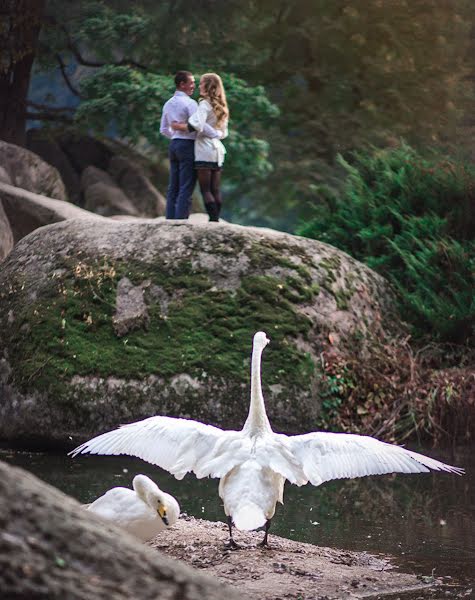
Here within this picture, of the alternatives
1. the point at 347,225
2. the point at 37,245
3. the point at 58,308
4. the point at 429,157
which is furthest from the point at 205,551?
the point at 429,157

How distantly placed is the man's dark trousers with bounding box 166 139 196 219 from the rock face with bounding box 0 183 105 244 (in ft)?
9.93

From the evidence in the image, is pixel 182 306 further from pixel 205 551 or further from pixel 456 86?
pixel 456 86

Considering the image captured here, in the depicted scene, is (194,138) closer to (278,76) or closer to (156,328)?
(156,328)

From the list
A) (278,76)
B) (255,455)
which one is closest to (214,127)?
(255,455)

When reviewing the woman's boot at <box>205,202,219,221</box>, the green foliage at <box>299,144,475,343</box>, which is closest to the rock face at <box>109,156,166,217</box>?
the green foliage at <box>299,144,475,343</box>

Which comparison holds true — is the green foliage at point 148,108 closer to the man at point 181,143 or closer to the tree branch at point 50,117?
the tree branch at point 50,117

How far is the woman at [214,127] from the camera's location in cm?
1057

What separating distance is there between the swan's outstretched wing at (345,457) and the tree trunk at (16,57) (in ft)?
43.5

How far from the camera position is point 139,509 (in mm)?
5633

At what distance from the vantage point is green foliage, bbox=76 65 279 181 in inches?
696

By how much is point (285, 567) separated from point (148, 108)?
42.2 ft

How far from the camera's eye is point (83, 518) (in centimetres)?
228


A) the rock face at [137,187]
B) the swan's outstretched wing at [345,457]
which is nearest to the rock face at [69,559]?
the swan's outstretched wing at [345,457]

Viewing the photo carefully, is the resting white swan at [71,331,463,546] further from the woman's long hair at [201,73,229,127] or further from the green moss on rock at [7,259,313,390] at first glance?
the woman's long hair at [201,73,229,127]
